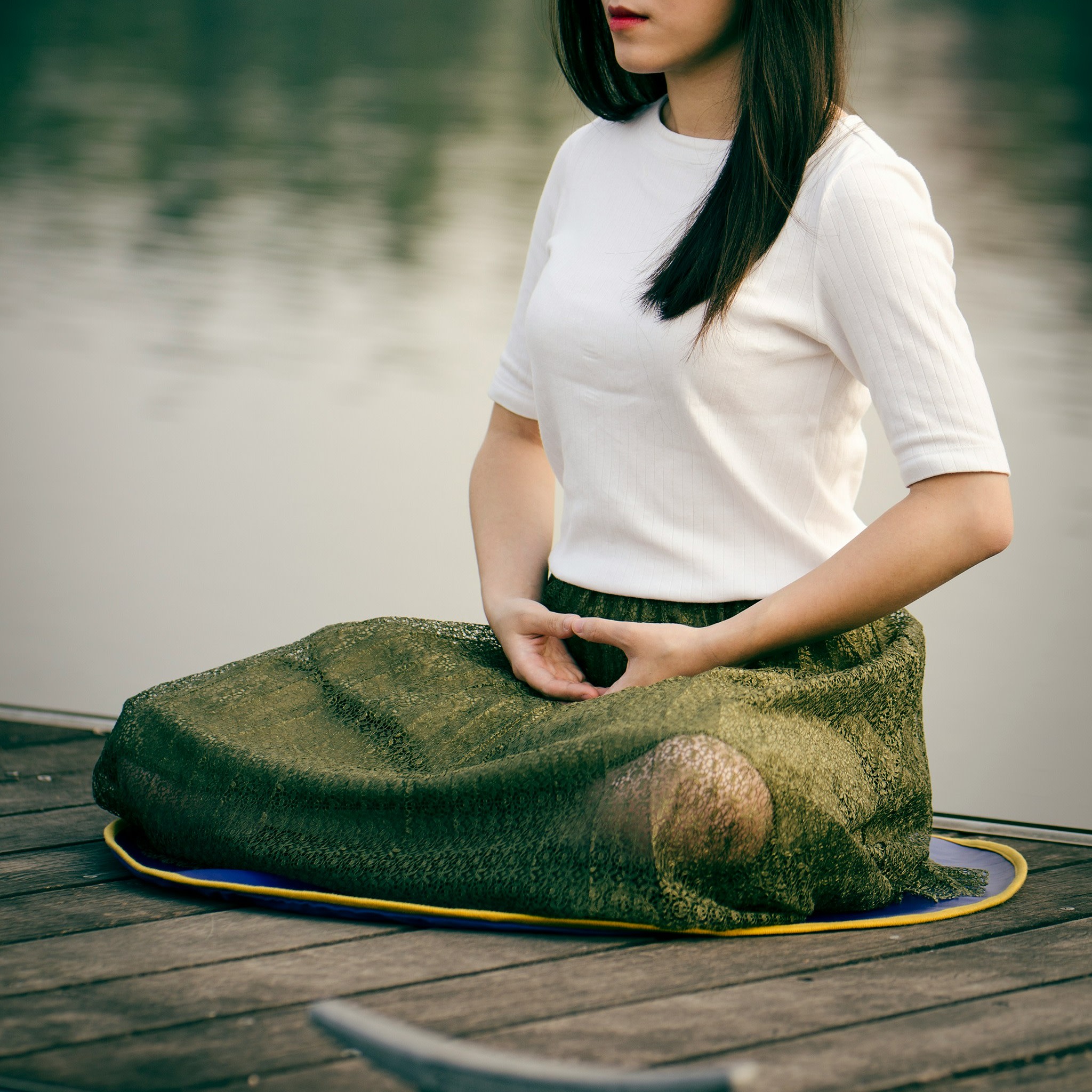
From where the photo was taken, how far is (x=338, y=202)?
461 cm

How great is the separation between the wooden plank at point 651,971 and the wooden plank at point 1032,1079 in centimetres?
12

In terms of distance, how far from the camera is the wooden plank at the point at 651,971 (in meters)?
1.13

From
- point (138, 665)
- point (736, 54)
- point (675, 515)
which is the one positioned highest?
point (736, 54)

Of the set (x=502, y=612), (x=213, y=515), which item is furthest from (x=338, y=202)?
(x=502, y=612)

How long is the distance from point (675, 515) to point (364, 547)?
179cm

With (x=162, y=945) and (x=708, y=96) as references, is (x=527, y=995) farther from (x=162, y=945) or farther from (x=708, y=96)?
(x=708, y=96)

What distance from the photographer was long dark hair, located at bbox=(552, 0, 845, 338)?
132cm

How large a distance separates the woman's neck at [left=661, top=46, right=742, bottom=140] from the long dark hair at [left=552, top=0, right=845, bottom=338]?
5cm

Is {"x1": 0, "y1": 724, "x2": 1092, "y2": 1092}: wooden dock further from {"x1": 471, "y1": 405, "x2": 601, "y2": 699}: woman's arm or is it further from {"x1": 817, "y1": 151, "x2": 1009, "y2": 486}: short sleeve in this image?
{"x1": 817, "y1": 151, "x2": 1009, "y2": 486}: short sleeve

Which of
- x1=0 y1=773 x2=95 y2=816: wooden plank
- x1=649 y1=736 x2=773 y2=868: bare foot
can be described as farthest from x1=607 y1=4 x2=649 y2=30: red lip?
x1=0 y1=773 x2=95 y2=816: wooden plank

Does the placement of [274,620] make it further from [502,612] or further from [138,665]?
[502,612]

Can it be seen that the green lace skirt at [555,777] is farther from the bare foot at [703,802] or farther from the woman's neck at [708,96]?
the woman's neck at [708,96]

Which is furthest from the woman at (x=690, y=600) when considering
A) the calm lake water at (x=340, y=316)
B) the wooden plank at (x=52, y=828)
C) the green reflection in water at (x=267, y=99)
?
the green reflection in water at (x=267, y=99)

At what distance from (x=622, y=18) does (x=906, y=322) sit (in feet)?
1.27
